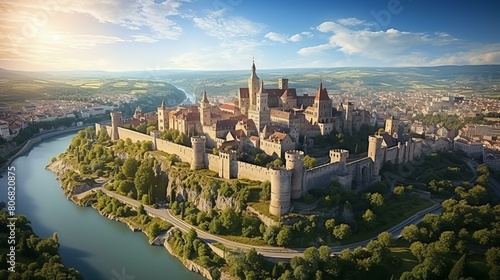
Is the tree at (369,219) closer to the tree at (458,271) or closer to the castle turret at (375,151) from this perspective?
the tree at (458,271)

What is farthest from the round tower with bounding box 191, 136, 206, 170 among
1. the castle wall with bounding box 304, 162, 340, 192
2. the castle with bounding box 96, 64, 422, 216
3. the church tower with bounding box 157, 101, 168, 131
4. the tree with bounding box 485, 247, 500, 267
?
the tree with bounding box 485, 247, 500, 267

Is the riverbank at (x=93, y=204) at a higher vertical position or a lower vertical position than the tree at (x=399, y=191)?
lower

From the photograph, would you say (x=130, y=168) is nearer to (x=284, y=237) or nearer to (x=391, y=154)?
(x=284, y=237)

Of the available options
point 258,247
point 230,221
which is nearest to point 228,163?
point 230,221

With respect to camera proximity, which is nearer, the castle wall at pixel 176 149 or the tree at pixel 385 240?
the tree at pixel 385 240

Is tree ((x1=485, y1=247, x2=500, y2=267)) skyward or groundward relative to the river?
skyward

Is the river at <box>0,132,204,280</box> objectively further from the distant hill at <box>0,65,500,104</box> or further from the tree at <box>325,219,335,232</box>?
the distant hill at <box>0,65,500,104</box>

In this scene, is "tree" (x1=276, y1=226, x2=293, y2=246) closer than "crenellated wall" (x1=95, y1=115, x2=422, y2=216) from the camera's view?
Yes

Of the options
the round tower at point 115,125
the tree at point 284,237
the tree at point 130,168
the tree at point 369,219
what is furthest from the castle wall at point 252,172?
the round tower at point 115,125
